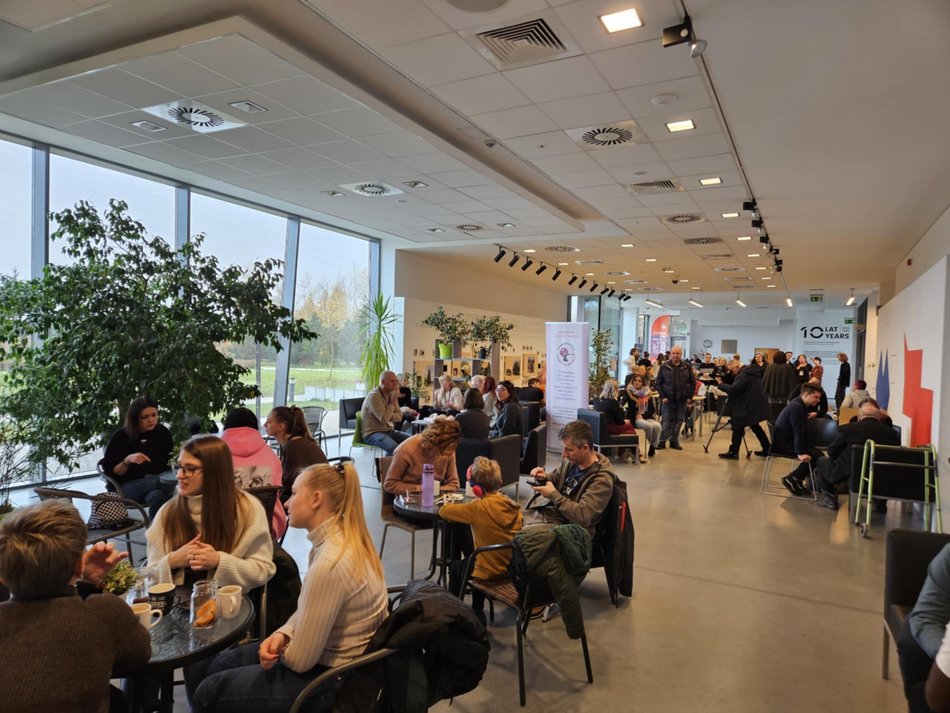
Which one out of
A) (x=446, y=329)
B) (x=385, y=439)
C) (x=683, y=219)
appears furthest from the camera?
(x=446, y=329)

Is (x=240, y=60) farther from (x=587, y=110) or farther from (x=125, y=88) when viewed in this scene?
(x=587, y=110)

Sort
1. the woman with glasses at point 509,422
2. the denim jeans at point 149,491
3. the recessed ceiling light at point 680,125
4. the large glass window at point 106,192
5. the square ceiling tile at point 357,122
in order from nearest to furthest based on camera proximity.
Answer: the denim jeans at point 149,491 < the square ceiling tile at point 357,122 < the recessed ceiling light at point 680,125 < the large glass window at point 106,192 < the woman with glasses at point 509,422

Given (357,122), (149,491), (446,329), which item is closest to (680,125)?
(357,122)

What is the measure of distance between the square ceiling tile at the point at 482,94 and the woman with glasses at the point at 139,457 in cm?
323

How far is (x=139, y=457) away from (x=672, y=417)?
848 centimetres

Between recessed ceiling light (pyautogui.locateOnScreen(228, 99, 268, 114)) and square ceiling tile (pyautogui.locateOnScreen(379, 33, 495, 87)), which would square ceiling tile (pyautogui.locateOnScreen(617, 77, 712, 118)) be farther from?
recessed ceiling light (pyautogui.locateOnScreen(228, 99, 268, 114))

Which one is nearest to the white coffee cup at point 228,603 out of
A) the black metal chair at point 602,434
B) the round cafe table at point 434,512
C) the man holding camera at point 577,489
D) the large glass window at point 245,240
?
the round cafe table at point 434,512

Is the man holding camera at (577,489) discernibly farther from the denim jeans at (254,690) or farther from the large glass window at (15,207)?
the large glass window at (15,207)

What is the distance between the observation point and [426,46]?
384 centimetres

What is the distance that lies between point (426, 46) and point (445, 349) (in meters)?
8.13

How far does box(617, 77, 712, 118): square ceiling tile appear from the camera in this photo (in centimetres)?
428

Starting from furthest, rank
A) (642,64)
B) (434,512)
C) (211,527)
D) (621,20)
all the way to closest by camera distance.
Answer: (642,64) < (434,512) < (621,20) < (211,527)

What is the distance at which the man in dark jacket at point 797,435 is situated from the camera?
23.0 ft

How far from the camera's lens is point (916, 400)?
713 centimetres
